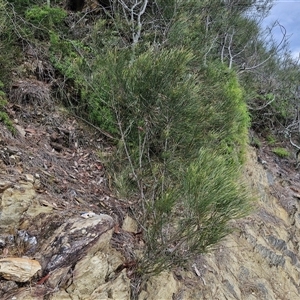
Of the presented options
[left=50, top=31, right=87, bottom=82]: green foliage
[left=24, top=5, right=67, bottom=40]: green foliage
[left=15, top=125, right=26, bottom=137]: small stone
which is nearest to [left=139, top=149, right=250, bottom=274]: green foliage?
[left=15, top=125, right=26, bottom=137]: small stone

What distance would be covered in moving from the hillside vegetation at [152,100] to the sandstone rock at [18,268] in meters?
1.05

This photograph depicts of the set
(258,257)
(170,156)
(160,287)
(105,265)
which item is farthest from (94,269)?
(258,257)

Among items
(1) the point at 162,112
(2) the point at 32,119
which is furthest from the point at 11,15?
(1) the point at 162,112

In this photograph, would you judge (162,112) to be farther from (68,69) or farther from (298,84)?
(298,84)

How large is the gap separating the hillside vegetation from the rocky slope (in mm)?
254

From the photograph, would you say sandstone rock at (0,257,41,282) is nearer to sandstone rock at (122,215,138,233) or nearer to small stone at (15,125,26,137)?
sandstone rock at (122,215,138,233)

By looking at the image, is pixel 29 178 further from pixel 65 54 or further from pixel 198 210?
pixel 65 54

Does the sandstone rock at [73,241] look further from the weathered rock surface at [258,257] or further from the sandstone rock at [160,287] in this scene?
the weathered rock surface at [258,257]

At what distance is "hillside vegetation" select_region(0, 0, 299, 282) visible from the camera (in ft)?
9.62

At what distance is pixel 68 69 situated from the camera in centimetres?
554

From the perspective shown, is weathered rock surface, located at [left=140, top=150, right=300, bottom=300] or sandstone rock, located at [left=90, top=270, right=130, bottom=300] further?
weathered rock surface, located at [left=140, top=150, right=300, bottom=300]

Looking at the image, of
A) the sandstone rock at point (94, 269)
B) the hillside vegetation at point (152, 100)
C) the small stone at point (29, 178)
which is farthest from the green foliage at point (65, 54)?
the sandstone rock at point (94, 269)

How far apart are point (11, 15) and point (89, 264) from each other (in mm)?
4837

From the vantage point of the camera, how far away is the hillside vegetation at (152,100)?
2.93 metres
